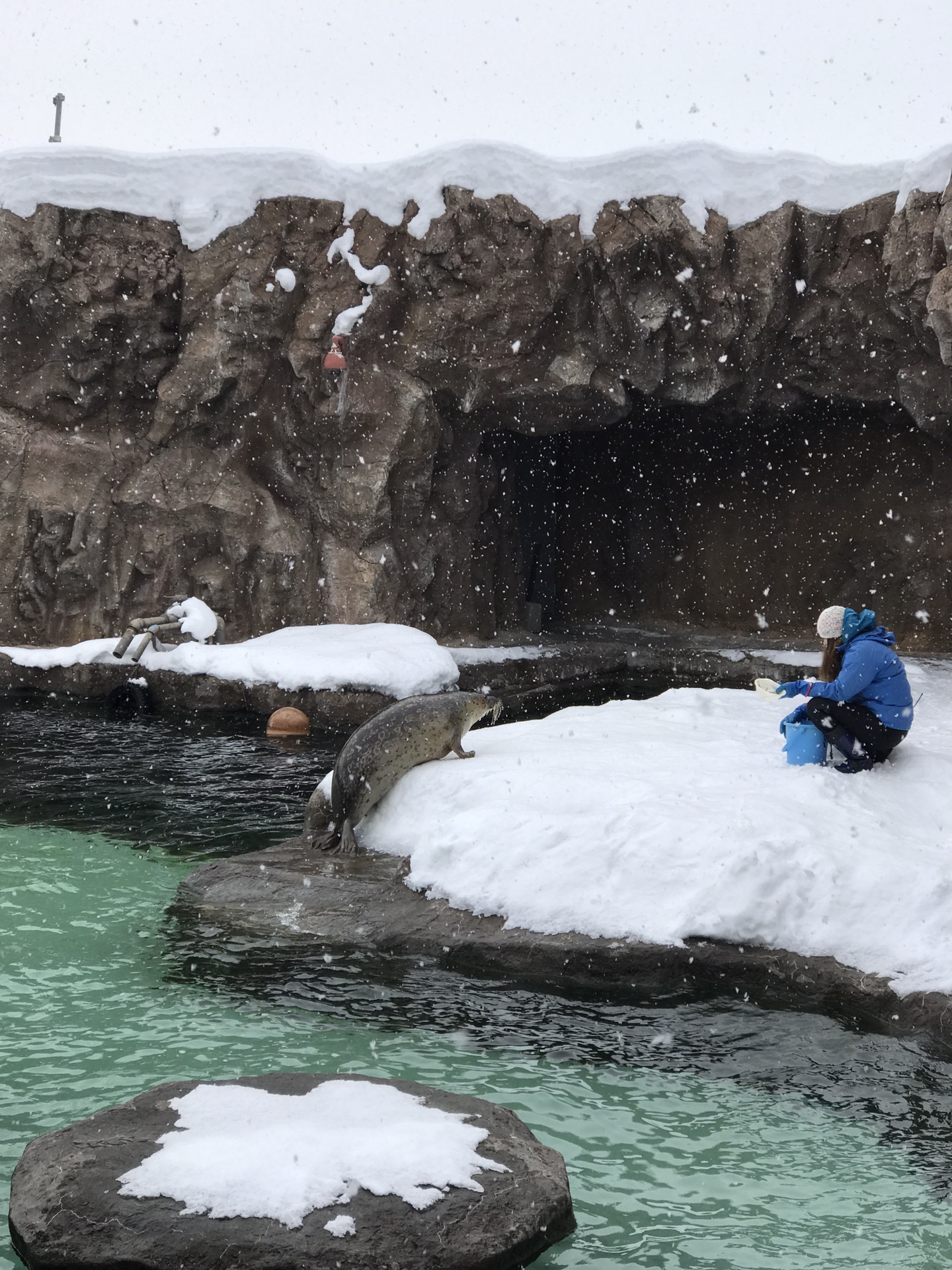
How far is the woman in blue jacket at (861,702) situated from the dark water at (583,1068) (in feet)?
5.90

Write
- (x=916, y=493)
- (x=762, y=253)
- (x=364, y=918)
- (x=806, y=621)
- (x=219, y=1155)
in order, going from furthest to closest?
(x=806, y=621) → (x=916, y=493) → (x=762, y=253) → (x=364, y=918) → (x=219, y=1155)

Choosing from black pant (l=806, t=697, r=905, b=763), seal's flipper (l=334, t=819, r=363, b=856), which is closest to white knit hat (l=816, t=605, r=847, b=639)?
black pant (l=806, t=697, r=905, b=763)

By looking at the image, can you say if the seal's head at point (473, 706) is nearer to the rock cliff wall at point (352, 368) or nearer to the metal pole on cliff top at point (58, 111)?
the rock cliff wall at point (352, 368)

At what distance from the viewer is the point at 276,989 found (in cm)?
527

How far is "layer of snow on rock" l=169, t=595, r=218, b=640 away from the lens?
13.4 meters

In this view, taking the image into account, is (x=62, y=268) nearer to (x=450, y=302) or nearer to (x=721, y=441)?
(x=450, y=302)

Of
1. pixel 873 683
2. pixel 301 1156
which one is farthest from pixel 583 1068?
pixel 873 683

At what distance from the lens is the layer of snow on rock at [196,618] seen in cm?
1342

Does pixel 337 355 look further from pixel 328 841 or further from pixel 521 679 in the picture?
pixel 328 841

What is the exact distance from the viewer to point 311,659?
12.4 meters

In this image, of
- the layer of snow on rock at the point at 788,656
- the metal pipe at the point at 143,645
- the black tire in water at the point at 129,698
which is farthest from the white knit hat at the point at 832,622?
the layer of snow on rock at the point at 788,656

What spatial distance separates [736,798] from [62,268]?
1162 centimetres

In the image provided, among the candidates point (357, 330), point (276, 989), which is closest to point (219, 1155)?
point (276, 989)

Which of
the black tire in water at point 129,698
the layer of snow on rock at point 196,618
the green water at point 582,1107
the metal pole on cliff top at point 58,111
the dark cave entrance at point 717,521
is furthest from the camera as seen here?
the metal pole on cliff top at point 58,111
